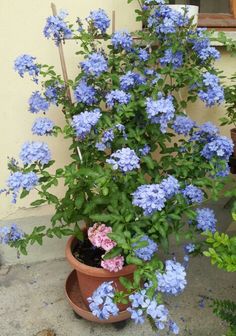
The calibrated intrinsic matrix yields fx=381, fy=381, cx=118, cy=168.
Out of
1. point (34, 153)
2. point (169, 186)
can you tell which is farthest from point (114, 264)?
point (34, 153)

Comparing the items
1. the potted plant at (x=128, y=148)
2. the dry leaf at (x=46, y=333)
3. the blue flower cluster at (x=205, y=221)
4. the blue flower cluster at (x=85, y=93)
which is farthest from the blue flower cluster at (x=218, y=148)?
the dry leaf at (x=46, y=333)

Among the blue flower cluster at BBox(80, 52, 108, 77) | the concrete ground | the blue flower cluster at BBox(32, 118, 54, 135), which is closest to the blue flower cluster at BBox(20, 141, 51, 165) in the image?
the blue flower cluster at BBox(32, 118, 54, 135)

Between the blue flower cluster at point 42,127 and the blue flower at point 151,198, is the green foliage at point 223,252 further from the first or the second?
the blue flower cluster at point 42,127

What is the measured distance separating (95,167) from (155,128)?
1.12 feet

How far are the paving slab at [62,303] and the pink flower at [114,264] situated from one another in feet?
1.38

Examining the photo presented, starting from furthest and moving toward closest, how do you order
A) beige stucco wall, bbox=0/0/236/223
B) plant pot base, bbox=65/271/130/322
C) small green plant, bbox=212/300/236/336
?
beige stucco wall, bbox=0/0/236/223 < plant pot base, bbox=65/271/130/322 < small green plant, bbox=212/300/236/336

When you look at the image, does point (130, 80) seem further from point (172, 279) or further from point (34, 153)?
point (172, 279)

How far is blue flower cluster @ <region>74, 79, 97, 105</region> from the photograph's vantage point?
1.80 metres

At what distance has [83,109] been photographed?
6.25 ft

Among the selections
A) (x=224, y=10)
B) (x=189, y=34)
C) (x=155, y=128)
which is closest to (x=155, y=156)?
(x=155, y=128)

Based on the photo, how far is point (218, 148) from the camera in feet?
5.91

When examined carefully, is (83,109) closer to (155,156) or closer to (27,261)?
(155,156)

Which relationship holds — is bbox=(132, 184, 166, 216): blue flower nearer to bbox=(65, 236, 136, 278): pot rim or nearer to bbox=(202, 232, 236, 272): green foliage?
bbox=(202, 232, 236, 272): green foliage

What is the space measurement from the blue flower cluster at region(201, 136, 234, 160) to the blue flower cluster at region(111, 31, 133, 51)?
0.63 metres
